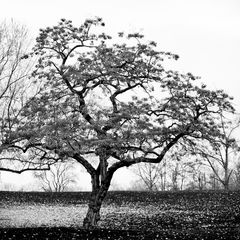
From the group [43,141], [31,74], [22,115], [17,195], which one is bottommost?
[17,195]

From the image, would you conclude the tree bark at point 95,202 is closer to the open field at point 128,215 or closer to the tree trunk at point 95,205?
the tree trunk at point 95,205

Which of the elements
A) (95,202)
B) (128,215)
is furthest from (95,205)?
(128,215)

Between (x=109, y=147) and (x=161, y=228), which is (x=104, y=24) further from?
(x=161, y=228)

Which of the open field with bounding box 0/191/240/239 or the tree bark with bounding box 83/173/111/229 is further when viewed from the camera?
the tree bark with bounding box 83/173/111/229

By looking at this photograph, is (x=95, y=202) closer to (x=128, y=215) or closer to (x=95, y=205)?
(x=95, y=205)

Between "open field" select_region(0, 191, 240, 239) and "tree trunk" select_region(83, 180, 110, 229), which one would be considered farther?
"tree trunk" select_region(83, 180, 110, 229)

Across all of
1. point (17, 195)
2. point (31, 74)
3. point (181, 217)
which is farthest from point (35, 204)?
point (31, 74)

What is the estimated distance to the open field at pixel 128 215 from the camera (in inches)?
787

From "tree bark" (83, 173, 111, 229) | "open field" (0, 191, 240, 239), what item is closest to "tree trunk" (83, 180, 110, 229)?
"tree bark" (83, 173, 111, 229)

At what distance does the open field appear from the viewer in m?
20.0

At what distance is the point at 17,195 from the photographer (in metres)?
35.6

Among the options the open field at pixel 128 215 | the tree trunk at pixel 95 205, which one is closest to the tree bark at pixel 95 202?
the tree trunk at pixel 95 205

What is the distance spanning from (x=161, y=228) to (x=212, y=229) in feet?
9.31

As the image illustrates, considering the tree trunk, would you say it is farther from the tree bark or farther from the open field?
the open field
